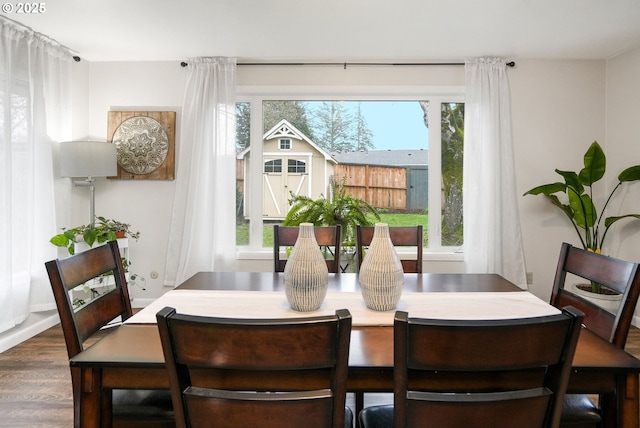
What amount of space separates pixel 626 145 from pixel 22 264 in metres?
5.03

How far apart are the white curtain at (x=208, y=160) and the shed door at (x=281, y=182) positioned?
425mm

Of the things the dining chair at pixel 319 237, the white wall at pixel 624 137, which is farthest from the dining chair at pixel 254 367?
the white wall at pixel 624 137

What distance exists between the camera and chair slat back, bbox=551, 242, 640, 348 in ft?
4.38

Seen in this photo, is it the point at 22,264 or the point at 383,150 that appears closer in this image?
the point at 22,264

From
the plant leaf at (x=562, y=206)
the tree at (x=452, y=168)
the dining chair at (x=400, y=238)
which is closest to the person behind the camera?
the dining chair at (x=400, y=238)

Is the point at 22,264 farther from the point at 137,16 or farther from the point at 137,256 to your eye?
the point at 137,16

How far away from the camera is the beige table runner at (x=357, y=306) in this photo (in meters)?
1.45

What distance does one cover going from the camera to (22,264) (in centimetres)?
312

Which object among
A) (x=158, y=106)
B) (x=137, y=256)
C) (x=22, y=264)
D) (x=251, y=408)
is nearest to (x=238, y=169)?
(x=158, y=106)

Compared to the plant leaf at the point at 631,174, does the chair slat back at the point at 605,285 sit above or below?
below

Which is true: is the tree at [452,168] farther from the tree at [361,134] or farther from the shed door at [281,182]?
the shed door at [281,182]

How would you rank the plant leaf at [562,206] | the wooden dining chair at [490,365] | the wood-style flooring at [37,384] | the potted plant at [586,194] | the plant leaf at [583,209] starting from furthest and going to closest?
the plant leaf at [562,206] → the plant leaf at [583,209] → the potted plant at [586,194] → the wood-style flooring at [37,384] → the wooden dining chair at [490,365]

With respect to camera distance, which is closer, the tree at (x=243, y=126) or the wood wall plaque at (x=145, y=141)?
the wood wall plaque at (x=145, y=141)

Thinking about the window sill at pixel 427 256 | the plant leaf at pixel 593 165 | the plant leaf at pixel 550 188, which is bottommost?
the window sill at pixel 427 256
